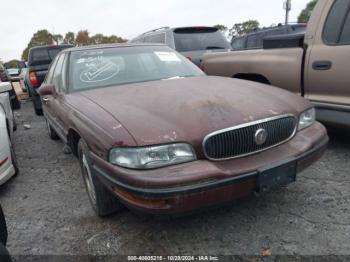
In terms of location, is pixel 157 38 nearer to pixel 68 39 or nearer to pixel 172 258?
pixel 172 258

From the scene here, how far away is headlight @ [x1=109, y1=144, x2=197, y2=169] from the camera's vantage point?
199cm

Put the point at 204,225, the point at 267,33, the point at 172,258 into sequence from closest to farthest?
1. the point at 172,258
2. the point at 204,225
3. the point at 267,33

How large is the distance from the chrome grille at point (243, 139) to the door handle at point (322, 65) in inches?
51.7

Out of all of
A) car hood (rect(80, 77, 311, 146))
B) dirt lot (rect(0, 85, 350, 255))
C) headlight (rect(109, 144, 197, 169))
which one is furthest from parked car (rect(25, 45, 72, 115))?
headlight (rect(109, 144, 197, 169))

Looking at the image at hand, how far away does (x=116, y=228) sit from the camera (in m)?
2.56

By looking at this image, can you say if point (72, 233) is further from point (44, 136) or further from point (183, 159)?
point (44, 136)

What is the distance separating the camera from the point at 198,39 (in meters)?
6.78

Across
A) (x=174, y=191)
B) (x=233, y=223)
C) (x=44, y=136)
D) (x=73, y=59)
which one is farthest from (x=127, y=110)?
(x=44, y=136)

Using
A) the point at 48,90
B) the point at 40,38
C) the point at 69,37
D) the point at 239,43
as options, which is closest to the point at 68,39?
the point at 69,37

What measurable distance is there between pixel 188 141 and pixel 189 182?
0.90 feet

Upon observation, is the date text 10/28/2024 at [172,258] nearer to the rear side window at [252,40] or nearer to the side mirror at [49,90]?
the side mirror at [49,90]

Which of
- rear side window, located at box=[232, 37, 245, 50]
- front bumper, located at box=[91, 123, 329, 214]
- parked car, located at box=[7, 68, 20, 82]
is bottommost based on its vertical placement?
parked car, located at box=[7, 68, 20, 82]

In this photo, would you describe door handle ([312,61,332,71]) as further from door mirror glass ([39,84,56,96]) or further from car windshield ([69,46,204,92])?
door mirror glass ([39,84,56,96])

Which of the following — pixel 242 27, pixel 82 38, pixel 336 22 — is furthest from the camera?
pixel 82 38
